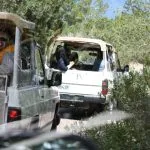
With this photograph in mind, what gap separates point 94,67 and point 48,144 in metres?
11.3

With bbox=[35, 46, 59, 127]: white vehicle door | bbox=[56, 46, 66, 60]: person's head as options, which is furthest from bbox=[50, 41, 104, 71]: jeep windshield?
bbox=[35, 46, 59, 127]: white vehicle door

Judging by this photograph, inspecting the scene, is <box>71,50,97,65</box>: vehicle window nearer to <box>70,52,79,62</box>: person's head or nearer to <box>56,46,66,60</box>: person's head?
<box>70,52,79,62</box>: person's head

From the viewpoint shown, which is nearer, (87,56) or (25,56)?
(25,56)

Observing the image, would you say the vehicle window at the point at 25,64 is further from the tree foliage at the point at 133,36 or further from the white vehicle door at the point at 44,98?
the tree foliage at the point at 133,36

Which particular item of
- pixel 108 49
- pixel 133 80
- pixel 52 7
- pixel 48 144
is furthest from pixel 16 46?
pixel 52 7

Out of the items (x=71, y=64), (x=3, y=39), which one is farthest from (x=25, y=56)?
(x=71, y=64)

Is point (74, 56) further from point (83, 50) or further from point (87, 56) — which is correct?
point (87, 56)

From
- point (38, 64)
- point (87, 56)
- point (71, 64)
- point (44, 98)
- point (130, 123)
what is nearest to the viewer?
point (130, 123)

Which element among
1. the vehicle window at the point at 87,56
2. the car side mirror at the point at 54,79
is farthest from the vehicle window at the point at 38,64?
the vehicle window at the point at 87,56

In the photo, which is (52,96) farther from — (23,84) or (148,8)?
(148,8)

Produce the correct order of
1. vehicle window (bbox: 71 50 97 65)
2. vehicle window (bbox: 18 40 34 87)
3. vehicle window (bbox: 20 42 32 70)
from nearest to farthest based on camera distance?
1. vehicle window (bbox: 18 40 34 87)
2. vehicle window (bbox: 20 42 32 70)
3. vehicle window (bbox: 71 50 97 65)

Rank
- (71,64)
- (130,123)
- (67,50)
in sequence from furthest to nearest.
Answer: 1. (67,50)
2. (71,64)
3. (130,123)

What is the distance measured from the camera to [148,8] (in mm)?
27016

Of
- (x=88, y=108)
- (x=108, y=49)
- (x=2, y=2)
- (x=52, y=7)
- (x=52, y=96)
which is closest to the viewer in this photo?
(x=52, y=96)
